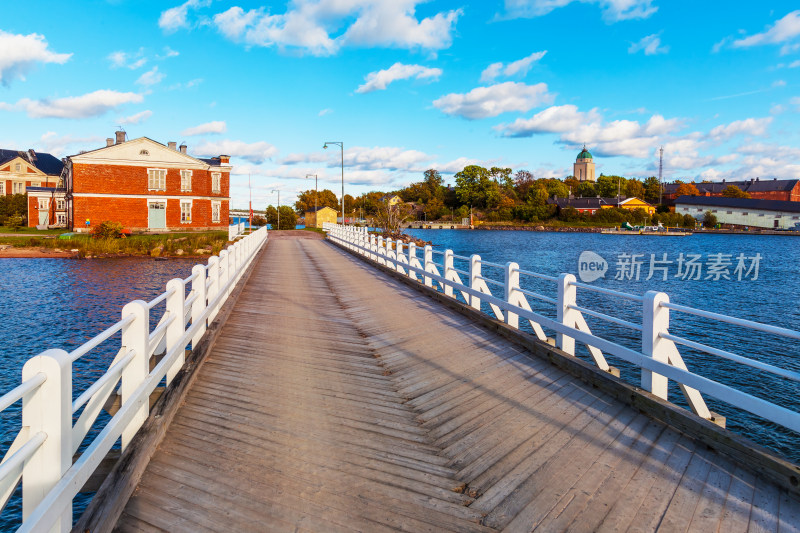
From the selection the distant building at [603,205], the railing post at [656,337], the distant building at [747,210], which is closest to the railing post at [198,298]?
the railing post at [656,337]

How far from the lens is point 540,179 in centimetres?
18988

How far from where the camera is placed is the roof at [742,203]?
460 ft

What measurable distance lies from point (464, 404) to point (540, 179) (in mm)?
192775

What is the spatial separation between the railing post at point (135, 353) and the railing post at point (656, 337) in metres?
5.25

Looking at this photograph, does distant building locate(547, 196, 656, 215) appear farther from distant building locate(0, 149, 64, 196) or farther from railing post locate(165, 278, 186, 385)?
railing post locate(165, 278, 186, 385)

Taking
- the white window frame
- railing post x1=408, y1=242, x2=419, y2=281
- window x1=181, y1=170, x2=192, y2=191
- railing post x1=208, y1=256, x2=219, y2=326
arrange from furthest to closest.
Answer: the white window frame → window x1=181, y1=170, x2=192, y2=191 → railing post x1=408, y1=242, x2=419, y2=281 → railing post x1=208, y1=256, x2=219, y2=326

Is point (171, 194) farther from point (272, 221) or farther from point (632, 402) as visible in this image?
point (632, 402)

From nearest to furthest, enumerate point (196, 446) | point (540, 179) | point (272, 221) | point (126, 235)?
point (196, 446), point (126, 235), point (272, 221), point (540, 179)

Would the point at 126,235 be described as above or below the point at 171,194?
below

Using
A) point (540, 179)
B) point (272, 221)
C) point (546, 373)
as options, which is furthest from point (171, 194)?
point (540, 179)

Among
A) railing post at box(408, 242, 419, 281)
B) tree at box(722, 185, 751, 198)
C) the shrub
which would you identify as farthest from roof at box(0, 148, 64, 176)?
tree at box(722, 185, 751, 198)

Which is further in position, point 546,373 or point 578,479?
point 546,373

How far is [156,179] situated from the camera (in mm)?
54188

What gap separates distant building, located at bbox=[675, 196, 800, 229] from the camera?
456 ft
